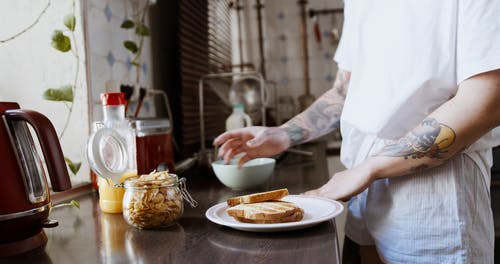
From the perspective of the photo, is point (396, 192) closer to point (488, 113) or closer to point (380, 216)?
point (380, 216)

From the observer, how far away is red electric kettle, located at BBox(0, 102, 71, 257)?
0.69 m

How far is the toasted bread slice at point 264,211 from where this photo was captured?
0.73 m

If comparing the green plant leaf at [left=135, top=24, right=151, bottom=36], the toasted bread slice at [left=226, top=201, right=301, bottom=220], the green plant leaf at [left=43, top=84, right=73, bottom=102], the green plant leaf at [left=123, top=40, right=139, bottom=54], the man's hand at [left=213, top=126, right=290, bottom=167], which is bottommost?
the toasted bread slice at [left=226, top=201, right=301, bottom=220]

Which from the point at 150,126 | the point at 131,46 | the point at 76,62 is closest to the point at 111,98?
the point at 150,126

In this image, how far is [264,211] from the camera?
0.75 m

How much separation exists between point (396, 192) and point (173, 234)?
473mm

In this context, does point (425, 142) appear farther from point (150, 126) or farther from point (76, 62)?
point (76, 62)

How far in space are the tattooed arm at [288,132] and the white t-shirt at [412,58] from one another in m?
0.23

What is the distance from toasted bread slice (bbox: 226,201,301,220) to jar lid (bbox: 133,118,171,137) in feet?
1.46

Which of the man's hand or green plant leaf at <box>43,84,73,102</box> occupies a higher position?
green plant leaf at <box>43,84,73,102</box>

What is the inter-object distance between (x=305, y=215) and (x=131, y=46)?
952 millimetres

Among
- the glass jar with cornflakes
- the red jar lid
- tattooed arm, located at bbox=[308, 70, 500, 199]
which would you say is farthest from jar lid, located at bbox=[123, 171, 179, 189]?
tattooed arm, located at bbox=[308, 70, 500, 199]

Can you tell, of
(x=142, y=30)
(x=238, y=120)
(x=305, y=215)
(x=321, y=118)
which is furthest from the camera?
(x=238, y=120)

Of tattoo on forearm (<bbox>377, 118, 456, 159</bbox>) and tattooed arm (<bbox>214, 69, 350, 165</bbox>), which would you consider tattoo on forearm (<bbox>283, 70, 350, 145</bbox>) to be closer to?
tattooed arm (<bbox>214, 69, 350, 165</bbox>)
